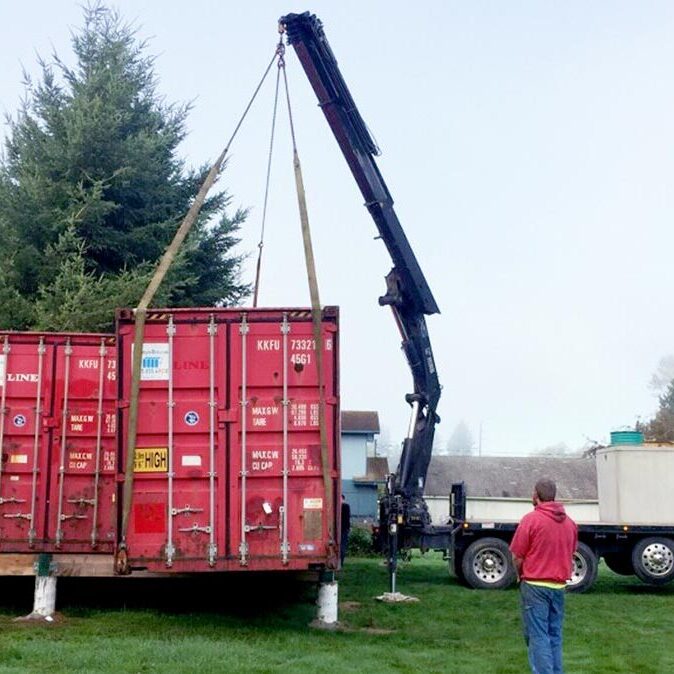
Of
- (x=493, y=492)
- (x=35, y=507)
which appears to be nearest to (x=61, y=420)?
(x=35, y=507)

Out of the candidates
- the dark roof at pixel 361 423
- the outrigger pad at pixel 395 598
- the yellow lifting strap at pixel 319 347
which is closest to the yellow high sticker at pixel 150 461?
the yellow lifting strap at pixel 319 347

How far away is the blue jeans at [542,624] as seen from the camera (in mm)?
7262

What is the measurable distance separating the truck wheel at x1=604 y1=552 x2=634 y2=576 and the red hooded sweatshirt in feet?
30.8

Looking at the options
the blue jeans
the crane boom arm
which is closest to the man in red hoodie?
the blue jeans

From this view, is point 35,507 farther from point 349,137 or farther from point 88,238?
point 88,238

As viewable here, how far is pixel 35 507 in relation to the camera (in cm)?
1152

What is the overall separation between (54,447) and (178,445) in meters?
2.52

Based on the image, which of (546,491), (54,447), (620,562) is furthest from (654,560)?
(54,447)

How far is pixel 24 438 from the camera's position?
11602 mm

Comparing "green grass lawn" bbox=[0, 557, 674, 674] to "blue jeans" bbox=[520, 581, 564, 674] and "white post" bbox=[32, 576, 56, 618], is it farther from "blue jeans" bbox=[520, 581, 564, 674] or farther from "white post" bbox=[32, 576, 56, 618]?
"blue jeans" bbox=[520, 581, 564, 674]

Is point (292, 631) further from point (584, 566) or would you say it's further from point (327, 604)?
point (584, 566)

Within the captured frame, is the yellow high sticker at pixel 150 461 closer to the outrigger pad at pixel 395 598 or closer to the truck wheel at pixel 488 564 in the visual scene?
the outrigger pad at pixel 395 598

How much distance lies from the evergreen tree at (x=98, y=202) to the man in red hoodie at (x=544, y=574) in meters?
12.0

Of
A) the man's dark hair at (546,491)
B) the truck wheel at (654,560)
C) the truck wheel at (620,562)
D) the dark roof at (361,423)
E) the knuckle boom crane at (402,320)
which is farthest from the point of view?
the dark roof at (361,423)
